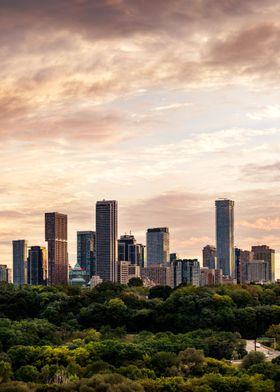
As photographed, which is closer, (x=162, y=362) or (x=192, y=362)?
(x=192, y=362)

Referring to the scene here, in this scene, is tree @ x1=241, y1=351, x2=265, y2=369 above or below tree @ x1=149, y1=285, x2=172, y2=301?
below

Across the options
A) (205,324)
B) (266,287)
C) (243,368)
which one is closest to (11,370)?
(243,368)

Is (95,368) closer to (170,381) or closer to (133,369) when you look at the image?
(133,369)

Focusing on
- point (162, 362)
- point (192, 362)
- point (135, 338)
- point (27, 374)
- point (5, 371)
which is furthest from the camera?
point (135, 338)

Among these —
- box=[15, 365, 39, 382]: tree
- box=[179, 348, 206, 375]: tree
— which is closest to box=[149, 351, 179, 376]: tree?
box=[179, 348, 206, 375]: tree

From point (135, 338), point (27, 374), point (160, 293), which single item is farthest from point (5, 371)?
point (160, 293)

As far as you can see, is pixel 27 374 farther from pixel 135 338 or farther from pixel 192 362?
pixel 135 338

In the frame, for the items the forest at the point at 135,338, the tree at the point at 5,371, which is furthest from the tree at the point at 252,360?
the tree at the point at 5,371

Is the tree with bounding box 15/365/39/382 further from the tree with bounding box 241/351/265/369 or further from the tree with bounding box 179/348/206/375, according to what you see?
the tree with bounding box 241/351/265/369
